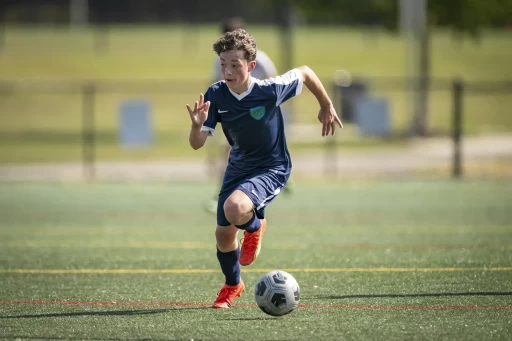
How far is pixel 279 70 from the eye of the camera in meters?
37.1

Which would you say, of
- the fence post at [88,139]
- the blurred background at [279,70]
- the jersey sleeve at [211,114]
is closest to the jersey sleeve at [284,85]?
the jersey sleeve at [211,114]

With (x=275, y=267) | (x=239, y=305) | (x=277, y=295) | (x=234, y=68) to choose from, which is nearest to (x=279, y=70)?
(x=275, y=267)

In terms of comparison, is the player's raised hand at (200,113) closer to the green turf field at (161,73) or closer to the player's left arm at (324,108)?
the player's left arm at (324,108)

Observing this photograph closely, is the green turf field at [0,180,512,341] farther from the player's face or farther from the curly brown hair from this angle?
the curly brown hair

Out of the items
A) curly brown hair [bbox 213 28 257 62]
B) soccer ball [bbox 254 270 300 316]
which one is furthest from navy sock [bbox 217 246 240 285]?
curly brown hair [bbox 213 28 257 62]

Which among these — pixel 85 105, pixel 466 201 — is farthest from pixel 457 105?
pixel 85 105

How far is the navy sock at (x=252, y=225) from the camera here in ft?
21.3

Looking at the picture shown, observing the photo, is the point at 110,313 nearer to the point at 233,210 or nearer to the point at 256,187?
the point at 233,210

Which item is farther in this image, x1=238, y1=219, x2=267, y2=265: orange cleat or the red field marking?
x1=238, y1=219, x2=267, y2=265: orange cleat

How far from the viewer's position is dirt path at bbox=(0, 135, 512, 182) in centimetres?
2034

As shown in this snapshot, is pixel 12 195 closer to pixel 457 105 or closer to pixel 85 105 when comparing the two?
pixel 457 105

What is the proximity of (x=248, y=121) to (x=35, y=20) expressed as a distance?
47192mm

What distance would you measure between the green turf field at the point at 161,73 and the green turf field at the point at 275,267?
12634mm

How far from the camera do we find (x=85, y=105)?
116ft
